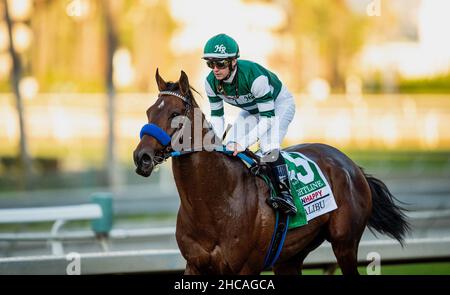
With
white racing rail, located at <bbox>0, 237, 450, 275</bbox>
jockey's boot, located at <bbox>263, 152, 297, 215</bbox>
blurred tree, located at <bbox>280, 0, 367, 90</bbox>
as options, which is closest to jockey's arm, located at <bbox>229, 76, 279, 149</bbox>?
jockey's boot, located at <bbox>263, 152, 297, 215</bbox>

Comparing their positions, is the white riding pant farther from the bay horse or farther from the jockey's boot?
the bay horse

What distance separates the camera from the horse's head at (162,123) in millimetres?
4848

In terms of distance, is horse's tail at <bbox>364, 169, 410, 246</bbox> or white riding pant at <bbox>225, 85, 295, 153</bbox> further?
horse's tail at <bbox>364, 169, 410, 246</bbox>

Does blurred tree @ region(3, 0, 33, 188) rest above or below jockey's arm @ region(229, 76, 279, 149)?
below

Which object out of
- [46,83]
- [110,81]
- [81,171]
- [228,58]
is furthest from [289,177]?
[46,83]

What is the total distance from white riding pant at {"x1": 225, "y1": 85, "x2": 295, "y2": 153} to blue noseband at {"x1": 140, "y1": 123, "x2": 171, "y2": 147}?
29.4 inches

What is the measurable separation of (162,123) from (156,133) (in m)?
0.11

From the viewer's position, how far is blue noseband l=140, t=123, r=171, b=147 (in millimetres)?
4918

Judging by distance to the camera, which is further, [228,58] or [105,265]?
[105,265]

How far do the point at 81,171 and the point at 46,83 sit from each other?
1370cm

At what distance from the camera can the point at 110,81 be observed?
1648 centimetres

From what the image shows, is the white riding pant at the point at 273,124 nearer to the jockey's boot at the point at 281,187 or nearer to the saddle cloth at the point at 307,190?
the jockey's boot at the point at 281,187
